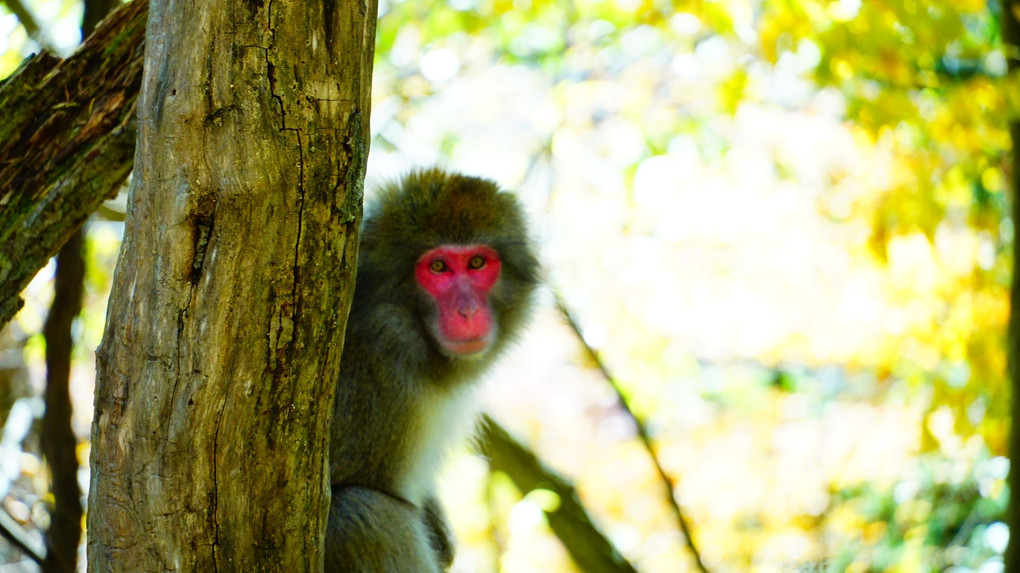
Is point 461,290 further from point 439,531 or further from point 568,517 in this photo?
point 568,517

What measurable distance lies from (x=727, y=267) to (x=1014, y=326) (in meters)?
4.37

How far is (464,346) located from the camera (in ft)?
11.7

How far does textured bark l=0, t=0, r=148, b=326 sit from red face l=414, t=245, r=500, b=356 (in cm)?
115

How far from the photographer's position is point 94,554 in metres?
2.14

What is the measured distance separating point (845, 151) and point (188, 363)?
22.9 ft

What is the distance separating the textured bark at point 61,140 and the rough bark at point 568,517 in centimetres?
214

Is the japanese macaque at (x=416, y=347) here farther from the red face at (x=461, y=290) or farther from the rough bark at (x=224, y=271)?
the rough bark at (x=224, y=271)

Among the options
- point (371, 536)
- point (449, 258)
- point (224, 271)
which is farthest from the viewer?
point (449, 258)

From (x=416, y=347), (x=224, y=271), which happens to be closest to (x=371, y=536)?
(x=416, y=347)

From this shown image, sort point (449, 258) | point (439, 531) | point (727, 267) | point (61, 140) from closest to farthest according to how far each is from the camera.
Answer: point (61, 140)
point (449, 258)
point (439, 531)
point (727, 267)

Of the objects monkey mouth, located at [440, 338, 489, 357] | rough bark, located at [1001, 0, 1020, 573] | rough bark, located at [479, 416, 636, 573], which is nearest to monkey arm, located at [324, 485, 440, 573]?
monkey mouth, located at [440, 338, 489, 357]

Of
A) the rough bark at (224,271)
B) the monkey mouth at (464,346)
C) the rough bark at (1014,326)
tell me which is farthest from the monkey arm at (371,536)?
the rough bark at (1014,326)

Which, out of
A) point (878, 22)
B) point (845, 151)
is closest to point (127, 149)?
point (878, 22)

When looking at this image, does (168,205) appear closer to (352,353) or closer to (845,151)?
(352,353)
